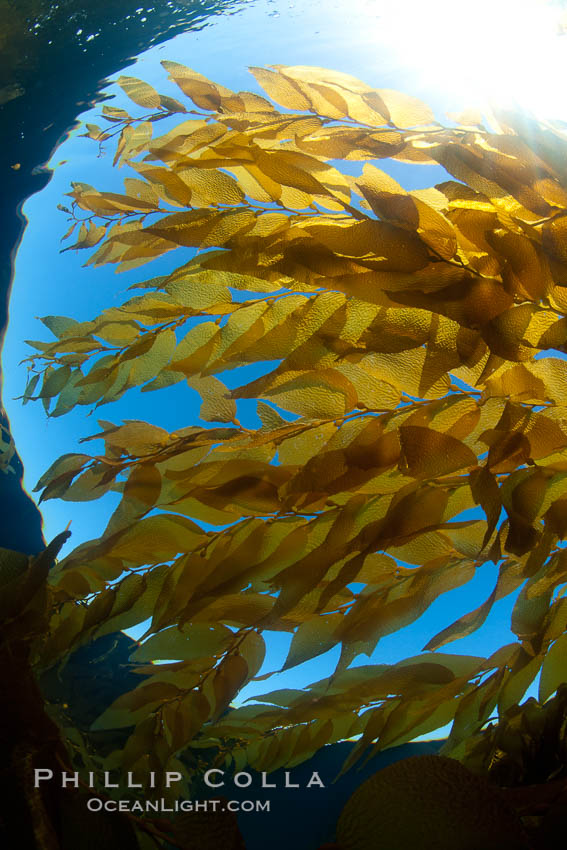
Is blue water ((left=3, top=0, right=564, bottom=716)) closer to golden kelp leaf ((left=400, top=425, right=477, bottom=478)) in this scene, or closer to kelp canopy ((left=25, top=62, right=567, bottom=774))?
kelp canopy ((left=25, top=62, right=567, bottom=774))

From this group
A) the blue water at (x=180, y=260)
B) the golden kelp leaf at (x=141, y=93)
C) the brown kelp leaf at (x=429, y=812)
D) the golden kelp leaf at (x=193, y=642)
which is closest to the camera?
the brown kelp leaf at (x=429, y=812)

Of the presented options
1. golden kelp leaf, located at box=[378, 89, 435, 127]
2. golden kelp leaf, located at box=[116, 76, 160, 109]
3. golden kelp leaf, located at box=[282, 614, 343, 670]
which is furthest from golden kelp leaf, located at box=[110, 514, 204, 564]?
golden kelp leaf, located at box=[116, 76, 160, 109]

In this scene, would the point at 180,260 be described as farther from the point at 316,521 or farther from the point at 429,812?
the point at 429,812

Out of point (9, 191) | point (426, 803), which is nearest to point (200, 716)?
point (426, 803)

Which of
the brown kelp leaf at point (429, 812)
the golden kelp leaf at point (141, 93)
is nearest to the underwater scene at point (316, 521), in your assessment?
the brown kelp leaf at point (429, 812)

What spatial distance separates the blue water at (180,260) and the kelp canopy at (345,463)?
67 mm

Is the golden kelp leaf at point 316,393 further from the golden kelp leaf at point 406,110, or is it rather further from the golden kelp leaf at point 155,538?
the golden kelp leaf at point 406,110

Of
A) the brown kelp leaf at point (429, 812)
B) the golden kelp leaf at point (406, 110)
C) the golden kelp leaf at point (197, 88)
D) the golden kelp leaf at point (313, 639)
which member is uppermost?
the golden kelp leaf at point (197, 88)

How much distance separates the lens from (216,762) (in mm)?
408

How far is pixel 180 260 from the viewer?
0.60 metres

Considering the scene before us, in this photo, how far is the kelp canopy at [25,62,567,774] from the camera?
32cm

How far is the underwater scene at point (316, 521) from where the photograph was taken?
0.99 ft

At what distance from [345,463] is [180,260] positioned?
391 millimetres

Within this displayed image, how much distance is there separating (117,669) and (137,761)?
0.07 m
